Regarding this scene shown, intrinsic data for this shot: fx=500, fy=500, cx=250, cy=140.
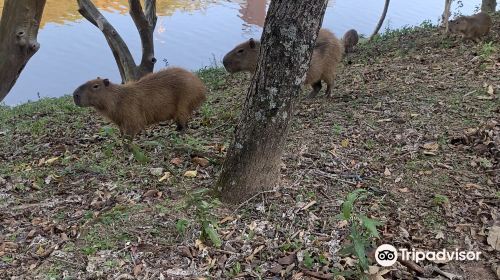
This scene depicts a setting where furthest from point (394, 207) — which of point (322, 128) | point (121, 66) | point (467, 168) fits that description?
point (121, 66)

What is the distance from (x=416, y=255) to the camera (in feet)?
9.68

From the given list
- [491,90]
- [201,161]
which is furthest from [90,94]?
[491,90]

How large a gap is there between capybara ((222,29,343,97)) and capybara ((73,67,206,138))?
0.69 metres

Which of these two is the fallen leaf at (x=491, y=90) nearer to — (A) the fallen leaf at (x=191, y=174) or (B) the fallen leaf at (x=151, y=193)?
(A) the fallen leaf at (x=191, y=174)

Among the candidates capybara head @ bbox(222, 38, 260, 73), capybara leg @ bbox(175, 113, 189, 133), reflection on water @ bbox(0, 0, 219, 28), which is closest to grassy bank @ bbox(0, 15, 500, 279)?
capybara leg @ bbox(175, 113, 189, 133)

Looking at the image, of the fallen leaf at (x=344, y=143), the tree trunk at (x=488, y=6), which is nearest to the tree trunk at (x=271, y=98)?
the fallen leaf at (x=344, y=143)

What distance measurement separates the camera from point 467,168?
3.96 metres

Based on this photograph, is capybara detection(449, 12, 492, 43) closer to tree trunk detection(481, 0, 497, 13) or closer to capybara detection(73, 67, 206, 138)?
tree trunk detection(481, 0, 497, 13)

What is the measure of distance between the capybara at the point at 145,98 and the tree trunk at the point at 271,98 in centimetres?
231

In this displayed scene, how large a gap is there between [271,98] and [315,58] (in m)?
3.29

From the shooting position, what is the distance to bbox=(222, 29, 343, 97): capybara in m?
6.27

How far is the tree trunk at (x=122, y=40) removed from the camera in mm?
7559

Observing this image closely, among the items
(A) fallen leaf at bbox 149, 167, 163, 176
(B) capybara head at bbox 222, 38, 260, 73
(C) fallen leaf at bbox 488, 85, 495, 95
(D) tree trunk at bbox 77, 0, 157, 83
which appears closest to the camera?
(A) fallen leaf at bbox 149, 167, 163, 176

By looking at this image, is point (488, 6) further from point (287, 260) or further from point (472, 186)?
point (287, 260)
